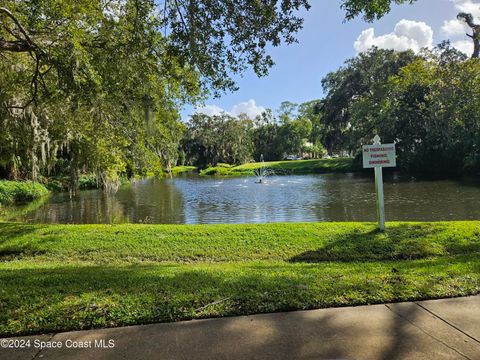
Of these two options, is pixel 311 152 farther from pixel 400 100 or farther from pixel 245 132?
pixel 400 100

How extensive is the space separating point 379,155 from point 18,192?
21.3 metres

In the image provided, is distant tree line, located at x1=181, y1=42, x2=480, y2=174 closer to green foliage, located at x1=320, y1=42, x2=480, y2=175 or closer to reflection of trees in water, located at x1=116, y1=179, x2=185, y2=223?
green foliage, located at x1=320, y1=42, x2=480, y2=175

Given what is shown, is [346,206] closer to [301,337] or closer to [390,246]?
[390,246]

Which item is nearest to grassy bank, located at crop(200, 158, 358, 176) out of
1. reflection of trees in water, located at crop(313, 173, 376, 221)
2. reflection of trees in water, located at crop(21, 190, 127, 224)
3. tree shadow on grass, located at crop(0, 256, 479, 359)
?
reflection of trees in water, located at crop(313, 173, 376, 221)

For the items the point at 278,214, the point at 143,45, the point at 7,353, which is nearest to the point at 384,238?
the point at 143,45

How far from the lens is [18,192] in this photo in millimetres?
22188

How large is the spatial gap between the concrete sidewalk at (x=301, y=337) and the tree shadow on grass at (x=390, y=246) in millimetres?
3541

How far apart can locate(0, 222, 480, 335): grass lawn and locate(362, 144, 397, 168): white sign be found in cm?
154

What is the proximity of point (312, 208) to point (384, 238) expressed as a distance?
9328mm

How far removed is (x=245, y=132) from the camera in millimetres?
71625

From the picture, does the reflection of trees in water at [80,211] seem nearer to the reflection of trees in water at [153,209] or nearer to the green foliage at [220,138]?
the reflection of trees in water at [153,209]

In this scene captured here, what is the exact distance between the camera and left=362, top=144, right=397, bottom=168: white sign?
323 inches

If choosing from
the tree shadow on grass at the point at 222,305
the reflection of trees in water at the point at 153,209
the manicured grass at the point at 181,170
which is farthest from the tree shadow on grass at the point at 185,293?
the manicured grass at the point at 181,170

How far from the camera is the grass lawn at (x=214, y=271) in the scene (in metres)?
3.79
